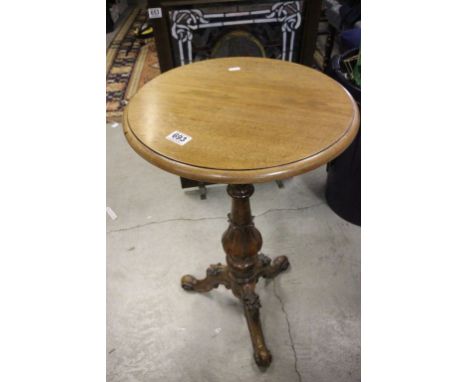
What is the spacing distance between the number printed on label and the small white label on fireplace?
0.85m

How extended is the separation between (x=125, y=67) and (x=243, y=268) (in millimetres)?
2962

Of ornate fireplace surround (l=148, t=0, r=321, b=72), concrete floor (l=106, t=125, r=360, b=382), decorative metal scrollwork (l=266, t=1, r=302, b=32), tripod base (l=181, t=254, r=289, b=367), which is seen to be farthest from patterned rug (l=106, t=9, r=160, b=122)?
tripod base (l=181, t=254, r=289, b=367)

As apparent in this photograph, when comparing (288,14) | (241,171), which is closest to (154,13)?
(288,14)

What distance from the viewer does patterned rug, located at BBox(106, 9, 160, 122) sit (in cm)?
287

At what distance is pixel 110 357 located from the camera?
1.28 metres

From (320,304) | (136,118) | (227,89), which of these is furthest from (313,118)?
(320,304)

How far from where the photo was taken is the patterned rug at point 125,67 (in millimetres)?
2869

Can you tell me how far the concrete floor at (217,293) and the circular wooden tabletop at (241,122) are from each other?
2.84ft

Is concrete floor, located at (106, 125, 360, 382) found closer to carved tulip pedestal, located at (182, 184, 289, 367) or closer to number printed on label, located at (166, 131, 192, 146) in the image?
carved tulip pedestal, located at (182, 184, 289, 367)

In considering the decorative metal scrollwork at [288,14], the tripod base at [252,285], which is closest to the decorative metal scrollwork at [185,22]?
the decorative metal scrollwork at [288,14]

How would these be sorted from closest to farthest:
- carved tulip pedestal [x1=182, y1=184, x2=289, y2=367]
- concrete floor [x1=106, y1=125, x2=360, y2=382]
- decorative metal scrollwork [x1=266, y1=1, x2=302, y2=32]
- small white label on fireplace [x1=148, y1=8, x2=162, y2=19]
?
carved tulip pedestal [x1=182, y1=184, x2=289, y2=367], concrete floor [x1=106, y1=125, x2=360, y2=382], small white label on fireplace [x1=148, y1=8, x2=162, y2=19], decorative metal scrollwork [x1=266, y1=1, x2=302, y2=32]

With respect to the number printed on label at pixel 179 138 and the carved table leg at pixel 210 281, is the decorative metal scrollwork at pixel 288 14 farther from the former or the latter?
the carved table leg at pixel 210 281

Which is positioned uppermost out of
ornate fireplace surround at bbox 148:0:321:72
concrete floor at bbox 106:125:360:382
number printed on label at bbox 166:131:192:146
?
ornate fireplace surround at bbox 148:0:321:72

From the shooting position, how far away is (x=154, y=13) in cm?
139
